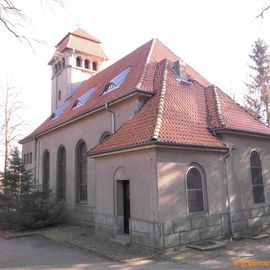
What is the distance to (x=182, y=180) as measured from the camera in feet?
A: 38.2

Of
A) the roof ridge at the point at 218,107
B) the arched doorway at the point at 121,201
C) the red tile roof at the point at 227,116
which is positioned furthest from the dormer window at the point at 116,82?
the arched doorway at the point at 121,201

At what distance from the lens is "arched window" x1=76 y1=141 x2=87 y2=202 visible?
18422mm

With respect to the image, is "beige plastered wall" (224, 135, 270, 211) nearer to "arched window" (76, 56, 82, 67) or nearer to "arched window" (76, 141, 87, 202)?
"arched window" (76, 141, 87, 202)

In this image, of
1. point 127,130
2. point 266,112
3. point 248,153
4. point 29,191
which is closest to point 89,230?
point 29,191

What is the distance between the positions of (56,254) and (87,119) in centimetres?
835

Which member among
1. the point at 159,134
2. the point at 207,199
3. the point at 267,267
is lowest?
the point at 267,267

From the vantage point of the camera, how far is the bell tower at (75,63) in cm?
2611

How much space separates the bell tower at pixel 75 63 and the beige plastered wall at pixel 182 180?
1629 centimetres

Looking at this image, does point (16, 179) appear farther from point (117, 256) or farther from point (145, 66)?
point (117, 256)

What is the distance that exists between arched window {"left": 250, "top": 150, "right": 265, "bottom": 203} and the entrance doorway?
18.9 feet

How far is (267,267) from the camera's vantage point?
870 centimetres

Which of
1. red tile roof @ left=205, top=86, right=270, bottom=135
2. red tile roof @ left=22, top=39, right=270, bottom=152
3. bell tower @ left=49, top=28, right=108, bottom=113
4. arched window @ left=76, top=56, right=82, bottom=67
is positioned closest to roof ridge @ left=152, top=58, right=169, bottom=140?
red tile roof @ left=22, top=39, right=270, bottom=152

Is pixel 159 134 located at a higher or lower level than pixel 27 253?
higher

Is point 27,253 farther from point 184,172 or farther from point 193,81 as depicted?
point 193,81
